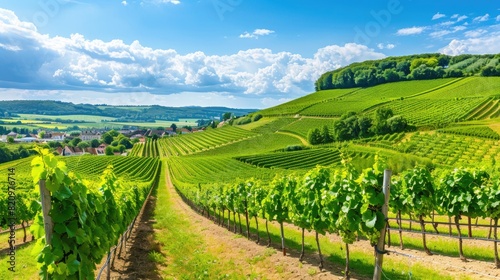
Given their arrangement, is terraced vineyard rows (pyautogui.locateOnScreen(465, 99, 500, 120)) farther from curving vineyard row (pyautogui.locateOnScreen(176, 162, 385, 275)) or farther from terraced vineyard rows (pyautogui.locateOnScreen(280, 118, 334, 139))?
curving vineyard row (pyautogui.locateOnScreen(176, 162, 385, 275))

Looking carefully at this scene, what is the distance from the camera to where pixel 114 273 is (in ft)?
46.8

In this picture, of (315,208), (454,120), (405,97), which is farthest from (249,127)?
(315,208)

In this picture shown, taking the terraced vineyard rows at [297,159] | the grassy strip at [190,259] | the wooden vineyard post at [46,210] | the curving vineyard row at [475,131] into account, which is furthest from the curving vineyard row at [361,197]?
the curving vineyard row at [475,131]

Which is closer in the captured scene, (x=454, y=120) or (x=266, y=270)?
(x=266, y=270)

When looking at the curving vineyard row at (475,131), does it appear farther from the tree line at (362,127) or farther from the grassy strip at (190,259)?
the grassy strip at (190,259)

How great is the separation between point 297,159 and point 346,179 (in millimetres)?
70222

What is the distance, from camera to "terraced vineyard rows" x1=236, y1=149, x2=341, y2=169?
75312 mm

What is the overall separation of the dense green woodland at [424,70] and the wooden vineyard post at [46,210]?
554ft

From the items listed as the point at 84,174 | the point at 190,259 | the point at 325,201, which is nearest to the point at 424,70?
the point at 84,174

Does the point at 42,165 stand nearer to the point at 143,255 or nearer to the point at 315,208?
the point at 315,208

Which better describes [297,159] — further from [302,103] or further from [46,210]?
[302,103]

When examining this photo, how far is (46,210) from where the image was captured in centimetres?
621

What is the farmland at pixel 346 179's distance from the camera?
471 inches

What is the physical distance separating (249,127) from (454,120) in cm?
7711
